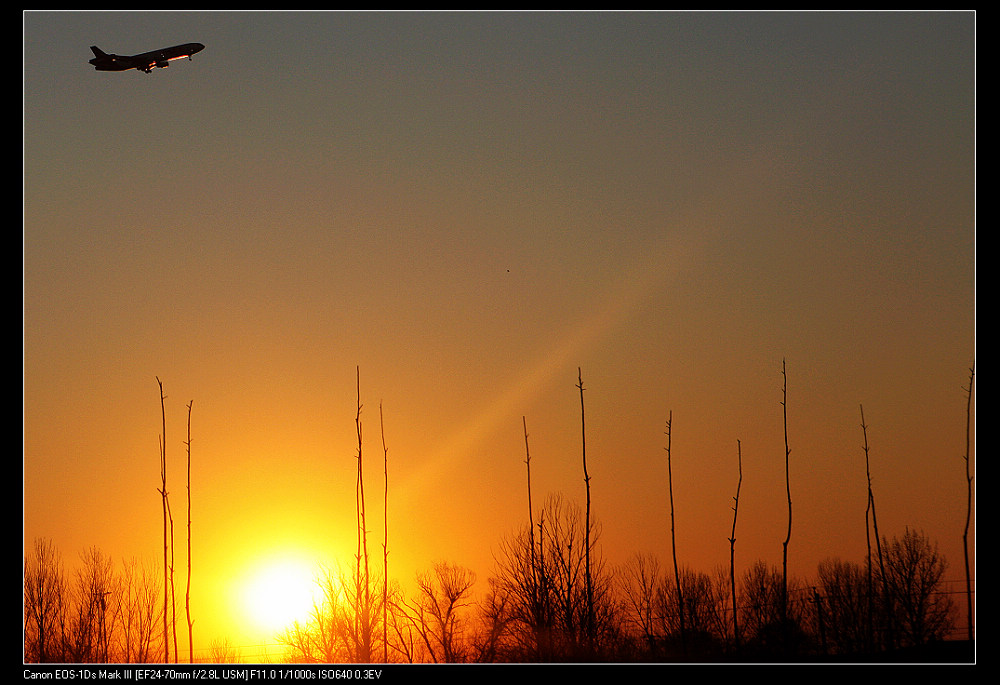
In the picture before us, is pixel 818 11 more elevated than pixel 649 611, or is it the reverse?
pixel 818 11

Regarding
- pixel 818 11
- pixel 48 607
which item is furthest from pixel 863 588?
pixel 48 607

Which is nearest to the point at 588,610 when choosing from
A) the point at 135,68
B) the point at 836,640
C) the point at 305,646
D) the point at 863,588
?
the point at 305,646

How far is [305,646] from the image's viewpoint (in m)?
25.2

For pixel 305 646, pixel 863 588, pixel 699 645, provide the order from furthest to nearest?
pixel 863 588, pixel 699 645, pixel 305 646

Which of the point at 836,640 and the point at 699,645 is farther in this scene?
the point at 836,640

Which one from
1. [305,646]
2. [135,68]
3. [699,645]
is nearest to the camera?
[305,646]

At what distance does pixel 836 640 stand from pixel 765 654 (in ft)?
19.9
